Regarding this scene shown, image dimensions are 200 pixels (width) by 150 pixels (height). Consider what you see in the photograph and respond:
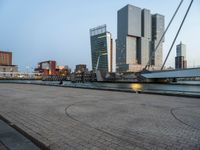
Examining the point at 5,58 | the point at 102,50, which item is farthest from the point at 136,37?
the point at 5,58

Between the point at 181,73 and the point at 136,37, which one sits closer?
the point at 181,73

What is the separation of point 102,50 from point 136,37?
133ft

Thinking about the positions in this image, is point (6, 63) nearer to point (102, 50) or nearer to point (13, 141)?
point (102, 50)

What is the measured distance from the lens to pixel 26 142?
397cm

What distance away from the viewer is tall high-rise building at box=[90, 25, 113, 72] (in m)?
117

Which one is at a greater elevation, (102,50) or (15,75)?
(102,50)

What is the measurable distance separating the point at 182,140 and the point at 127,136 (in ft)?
4.05

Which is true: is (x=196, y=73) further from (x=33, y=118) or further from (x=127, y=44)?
(x=127, y=44)

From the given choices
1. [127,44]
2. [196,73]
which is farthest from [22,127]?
[127,44]

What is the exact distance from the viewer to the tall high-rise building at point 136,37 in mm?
139125

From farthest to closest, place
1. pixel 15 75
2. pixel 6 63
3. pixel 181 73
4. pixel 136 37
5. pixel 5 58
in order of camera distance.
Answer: pixel 5 58
pixel 6 63
pixel 15 75
pixel 136 37
pixel 181 73

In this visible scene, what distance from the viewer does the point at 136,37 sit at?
145625 millimetres

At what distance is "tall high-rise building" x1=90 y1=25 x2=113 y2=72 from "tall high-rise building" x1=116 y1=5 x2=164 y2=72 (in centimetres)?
1840

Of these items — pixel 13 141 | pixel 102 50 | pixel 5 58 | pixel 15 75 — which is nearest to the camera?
pixel 13 141
